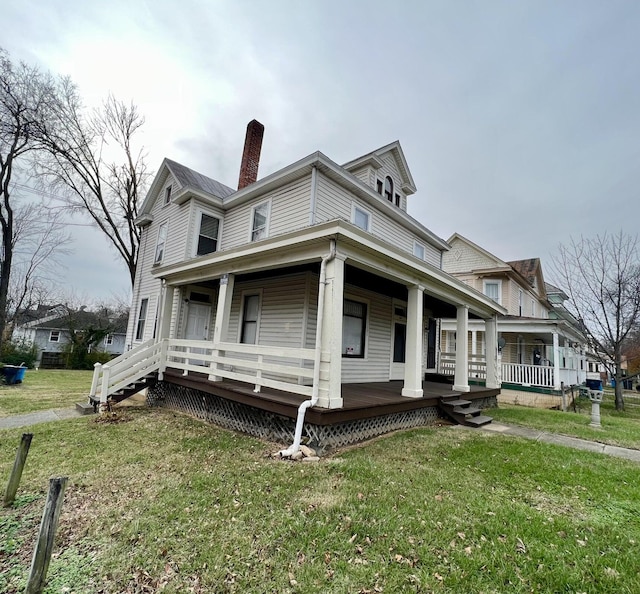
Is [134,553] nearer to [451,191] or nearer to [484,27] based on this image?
[484,27]

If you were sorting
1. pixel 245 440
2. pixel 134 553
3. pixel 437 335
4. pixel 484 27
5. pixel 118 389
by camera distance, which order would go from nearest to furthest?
pixel 134 553
pixel 245 440
pixel 118 389
pixel 484 27
pixel 437 335

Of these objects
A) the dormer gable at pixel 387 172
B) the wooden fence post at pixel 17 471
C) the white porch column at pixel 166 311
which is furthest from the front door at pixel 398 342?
the wooden fence post at pixel 17 471

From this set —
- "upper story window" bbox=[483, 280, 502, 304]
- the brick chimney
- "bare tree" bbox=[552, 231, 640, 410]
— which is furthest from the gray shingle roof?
"bare tree" bbox=[552, 231, 640, 410]

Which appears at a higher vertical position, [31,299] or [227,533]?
[31,299]

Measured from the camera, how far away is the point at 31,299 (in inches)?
1121

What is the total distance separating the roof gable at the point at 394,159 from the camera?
10.8 meters

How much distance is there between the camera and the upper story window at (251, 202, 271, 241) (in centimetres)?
968

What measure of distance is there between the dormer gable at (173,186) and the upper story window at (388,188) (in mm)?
5732

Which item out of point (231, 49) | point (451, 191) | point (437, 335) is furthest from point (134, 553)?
point (451, 191)

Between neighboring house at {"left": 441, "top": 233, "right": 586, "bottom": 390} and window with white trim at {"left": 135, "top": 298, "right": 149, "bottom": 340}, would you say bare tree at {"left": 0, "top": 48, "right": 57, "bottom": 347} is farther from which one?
neighboring house at {"left": 441, "top": 233, "right": 586, "bottom": 390}

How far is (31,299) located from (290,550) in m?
35.8

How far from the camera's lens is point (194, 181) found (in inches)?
520

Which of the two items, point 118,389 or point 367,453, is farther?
point 118,389

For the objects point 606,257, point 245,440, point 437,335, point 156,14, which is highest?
point 156,14
